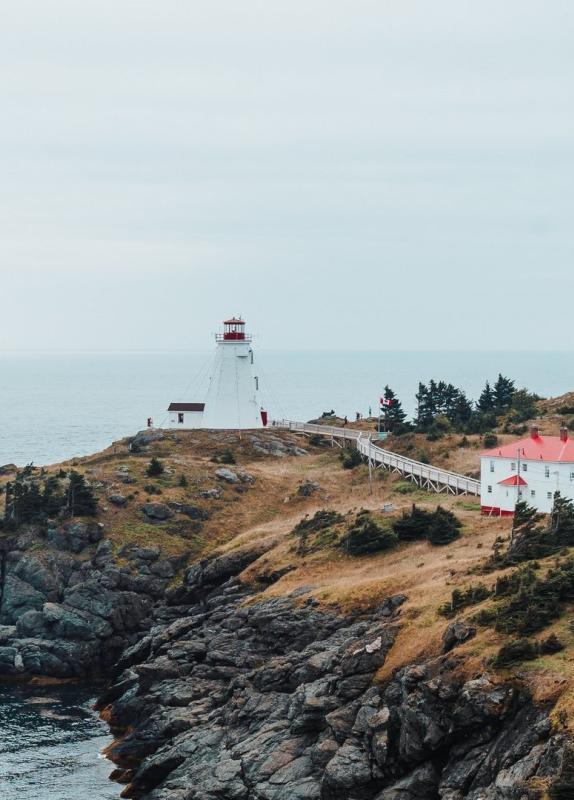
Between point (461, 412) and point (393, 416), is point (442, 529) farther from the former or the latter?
point (461, 412)

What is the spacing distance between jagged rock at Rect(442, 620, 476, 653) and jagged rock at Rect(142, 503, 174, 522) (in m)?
42.1

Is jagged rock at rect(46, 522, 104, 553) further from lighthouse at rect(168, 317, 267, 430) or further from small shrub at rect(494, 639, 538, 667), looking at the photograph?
small shrub at rect(494, 639, 538, 667)

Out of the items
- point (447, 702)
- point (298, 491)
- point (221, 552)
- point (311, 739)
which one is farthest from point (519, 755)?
point (298, 491)

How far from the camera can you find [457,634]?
173 ft

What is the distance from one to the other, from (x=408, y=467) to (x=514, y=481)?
59.5 feet

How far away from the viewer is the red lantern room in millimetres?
123812

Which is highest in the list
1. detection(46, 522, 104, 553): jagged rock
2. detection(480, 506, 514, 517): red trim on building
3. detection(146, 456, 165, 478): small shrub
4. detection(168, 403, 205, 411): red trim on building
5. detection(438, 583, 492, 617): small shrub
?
detection(168, 403, 205, 411): red trim on building

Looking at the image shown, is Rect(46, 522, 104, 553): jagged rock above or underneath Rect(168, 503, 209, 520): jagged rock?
underneath

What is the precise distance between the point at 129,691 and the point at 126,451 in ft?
148

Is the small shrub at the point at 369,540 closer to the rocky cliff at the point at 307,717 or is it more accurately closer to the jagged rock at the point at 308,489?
the rocky cliff at the point at 307,717

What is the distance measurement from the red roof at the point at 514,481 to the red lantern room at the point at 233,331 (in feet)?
167

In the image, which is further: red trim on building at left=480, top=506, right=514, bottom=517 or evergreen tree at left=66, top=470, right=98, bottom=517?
evergreen tree at left=66, top=470, right=98, bottom=517

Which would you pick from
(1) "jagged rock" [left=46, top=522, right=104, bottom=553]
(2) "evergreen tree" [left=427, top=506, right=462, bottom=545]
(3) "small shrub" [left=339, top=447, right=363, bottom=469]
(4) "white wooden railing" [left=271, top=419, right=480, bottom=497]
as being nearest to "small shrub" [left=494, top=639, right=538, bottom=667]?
(2) "evergreen tree" [left=427, top=506, right=462, bottom=545]

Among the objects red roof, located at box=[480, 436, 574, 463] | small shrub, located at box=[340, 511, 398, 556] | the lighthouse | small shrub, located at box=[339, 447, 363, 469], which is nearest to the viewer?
Answer: small shrub, located at box=[340, 511, 398, 556]
